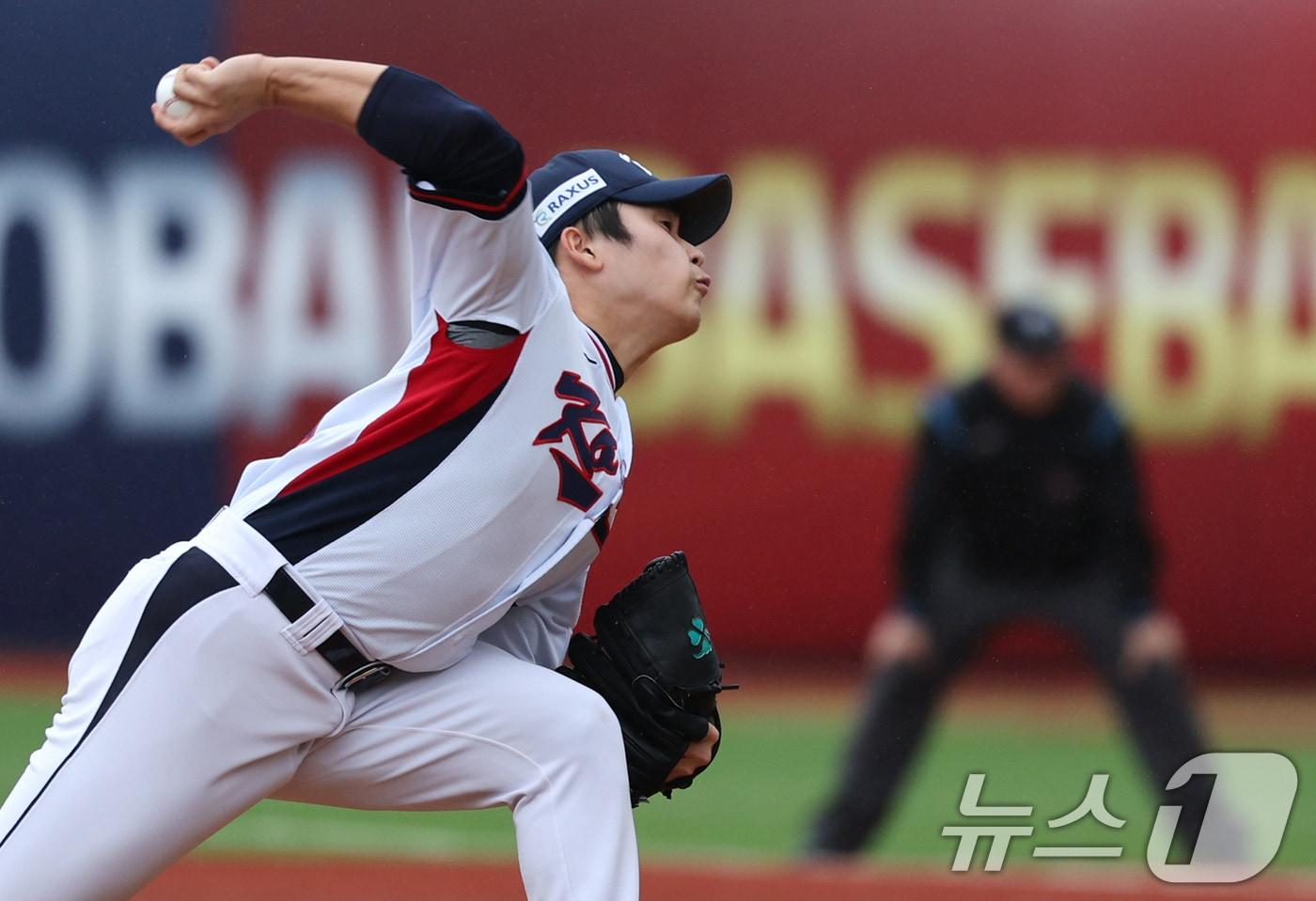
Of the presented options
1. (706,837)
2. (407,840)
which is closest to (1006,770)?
(706,837)

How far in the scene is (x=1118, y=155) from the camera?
341cm

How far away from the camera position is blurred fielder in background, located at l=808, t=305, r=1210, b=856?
10.5 feet

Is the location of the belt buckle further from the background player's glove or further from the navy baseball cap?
the navy baseball cap

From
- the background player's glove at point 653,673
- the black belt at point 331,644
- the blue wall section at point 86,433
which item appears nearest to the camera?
the black belt at point 331,644

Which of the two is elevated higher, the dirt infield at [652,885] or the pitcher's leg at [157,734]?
the pitcher's leg at [157,734]

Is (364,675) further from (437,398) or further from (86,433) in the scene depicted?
(86,433)

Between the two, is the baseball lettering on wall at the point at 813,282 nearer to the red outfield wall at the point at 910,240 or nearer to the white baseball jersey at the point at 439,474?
the red outfield wall at the point at 910,240

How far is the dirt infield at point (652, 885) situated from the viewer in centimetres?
288

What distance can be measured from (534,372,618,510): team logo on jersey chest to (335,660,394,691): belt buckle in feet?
0.72

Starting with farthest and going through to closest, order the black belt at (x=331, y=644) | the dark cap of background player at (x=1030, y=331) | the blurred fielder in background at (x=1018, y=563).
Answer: the dark cap of background player at (x=1030, y=331) → the blurred fielder in background at (x=1018, y=563) → the black belt at (x=331, y=644)

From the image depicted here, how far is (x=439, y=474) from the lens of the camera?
1.40m

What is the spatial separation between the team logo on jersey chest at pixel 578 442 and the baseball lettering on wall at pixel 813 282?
6.34ft

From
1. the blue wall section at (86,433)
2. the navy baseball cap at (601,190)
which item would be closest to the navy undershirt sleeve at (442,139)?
the navy baseball cap at (601,190)

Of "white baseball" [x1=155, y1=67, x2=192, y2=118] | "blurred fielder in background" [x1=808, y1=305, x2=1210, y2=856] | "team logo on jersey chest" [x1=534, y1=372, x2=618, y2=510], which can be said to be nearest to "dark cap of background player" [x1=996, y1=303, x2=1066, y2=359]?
"blurred fielder in background" [x1=808, y1=305, x2=1210, y2=856]
